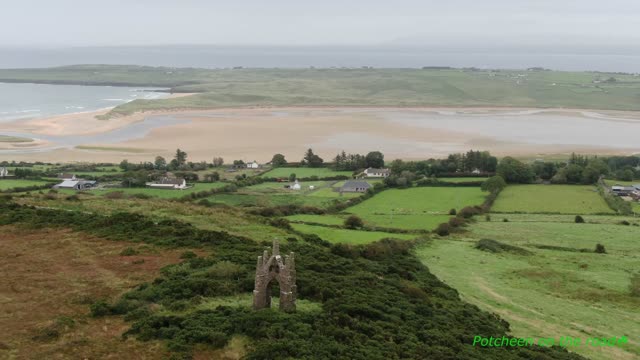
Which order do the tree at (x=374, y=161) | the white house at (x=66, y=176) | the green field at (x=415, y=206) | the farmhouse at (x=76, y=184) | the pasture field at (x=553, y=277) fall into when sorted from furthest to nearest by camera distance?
1. the tree at (x=374, y=161)
2. the white house at (x=66, y=176)
3. the farmhouse at (x=76, y=184)
4. the green field at (x=415, y=206)
5. the pasture field at (x=553, y=277)

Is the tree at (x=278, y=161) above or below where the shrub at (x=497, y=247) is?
above

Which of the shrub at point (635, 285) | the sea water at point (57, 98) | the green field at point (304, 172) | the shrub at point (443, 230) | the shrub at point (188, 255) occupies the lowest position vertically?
the shrub at point (635, 285)

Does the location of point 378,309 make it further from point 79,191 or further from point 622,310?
point 79,191

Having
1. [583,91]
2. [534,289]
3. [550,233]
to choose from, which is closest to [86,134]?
[550,233]

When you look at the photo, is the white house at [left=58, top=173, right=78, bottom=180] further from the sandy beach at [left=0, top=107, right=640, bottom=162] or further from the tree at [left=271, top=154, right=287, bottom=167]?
the tree at [left=271, top=154, right=287, bottom=167]

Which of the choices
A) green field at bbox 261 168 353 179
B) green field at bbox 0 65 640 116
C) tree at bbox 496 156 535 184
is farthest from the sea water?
tree at bbox 496 156 535 184

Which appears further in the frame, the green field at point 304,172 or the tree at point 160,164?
the tree at point 160,164

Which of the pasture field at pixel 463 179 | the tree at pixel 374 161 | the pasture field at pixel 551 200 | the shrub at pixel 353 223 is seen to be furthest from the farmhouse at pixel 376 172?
the shrub at pixel 353 223

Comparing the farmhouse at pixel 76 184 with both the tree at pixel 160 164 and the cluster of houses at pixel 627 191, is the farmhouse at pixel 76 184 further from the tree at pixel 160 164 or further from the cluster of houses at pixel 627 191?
the cluster of houses at pixel 627 191
